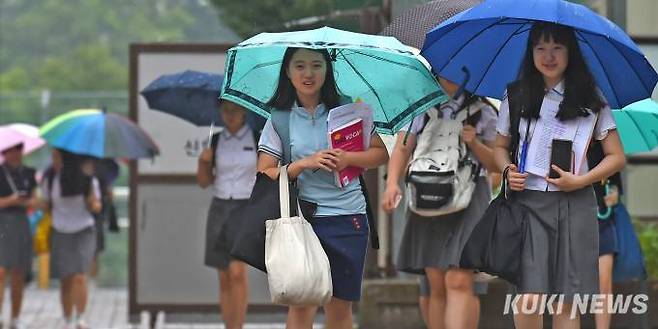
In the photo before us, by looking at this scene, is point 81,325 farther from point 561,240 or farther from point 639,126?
point 561,240

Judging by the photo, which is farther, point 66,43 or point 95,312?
point 66,43

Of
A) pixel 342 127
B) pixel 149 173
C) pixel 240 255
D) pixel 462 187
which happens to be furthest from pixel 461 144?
pixel 149 173

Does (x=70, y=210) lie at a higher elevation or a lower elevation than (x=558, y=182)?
lower

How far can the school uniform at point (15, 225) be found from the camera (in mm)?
11781

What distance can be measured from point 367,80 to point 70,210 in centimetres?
500

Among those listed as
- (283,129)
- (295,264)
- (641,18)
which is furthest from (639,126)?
(295,264)

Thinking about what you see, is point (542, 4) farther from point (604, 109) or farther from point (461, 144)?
point (461, 144)

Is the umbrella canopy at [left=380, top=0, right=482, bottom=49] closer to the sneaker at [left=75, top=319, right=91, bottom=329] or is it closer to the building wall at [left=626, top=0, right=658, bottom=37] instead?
the building wall at [left=626, top=0, right=658, bottom=37]

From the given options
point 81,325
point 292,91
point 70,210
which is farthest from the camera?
point 81,325

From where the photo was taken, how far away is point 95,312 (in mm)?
14578

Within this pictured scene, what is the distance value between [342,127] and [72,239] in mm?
5204

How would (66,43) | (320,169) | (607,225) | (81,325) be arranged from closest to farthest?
(320,169) < (607,225) < (81,325) < (66,43)

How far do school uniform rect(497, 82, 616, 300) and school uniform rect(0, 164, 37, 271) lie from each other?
607 cm

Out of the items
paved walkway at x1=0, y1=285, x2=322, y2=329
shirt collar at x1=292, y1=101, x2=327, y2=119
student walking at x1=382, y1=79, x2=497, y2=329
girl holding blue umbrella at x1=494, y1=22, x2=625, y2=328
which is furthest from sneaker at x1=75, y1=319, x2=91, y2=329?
girl holding blue umbrella at x1=494, y1=22, x2=625, y2=328
